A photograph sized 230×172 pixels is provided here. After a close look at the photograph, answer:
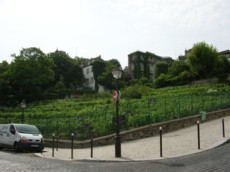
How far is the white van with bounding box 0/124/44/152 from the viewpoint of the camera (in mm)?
20188

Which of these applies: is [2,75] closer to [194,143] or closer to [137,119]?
[137,119]

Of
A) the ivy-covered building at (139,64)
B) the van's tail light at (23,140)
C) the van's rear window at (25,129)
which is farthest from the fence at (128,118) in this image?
the ivy-covered building at (139,64)

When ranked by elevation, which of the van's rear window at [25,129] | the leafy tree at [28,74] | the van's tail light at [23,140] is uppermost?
the leafy tree at [28,74]

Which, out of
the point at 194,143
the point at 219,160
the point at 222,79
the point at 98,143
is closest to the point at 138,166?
the point at 219,160

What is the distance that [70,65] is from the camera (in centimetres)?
8981

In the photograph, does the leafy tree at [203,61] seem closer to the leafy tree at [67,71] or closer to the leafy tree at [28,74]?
the leafy tree at [28,74]

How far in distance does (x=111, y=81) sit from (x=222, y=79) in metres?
32.8

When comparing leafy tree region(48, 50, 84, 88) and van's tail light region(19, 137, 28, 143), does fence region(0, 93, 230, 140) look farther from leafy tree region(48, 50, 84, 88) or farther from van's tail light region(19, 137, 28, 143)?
leafy tree region(48, 50, 84, 88)

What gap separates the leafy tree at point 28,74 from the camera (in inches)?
2621

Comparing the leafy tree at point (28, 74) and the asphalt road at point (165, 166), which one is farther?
the leafy tree at point (28, 74)

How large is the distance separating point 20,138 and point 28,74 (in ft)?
158

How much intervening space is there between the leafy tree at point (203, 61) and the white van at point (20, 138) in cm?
4420

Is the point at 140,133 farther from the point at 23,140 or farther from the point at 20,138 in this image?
the point at 20,138

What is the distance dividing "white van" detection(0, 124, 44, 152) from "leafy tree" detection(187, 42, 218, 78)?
44197 mm
